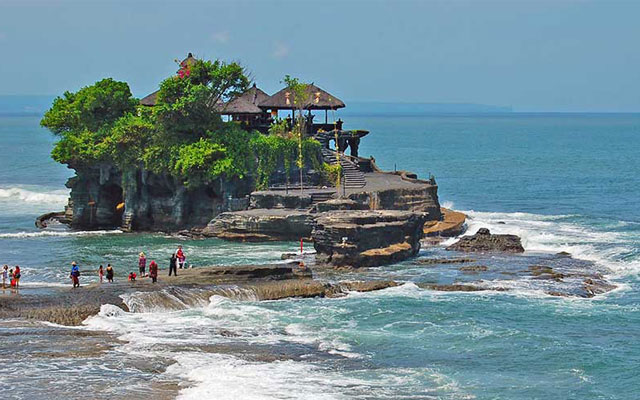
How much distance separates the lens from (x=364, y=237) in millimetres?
53438

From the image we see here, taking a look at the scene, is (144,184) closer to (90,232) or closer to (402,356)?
(90,232)

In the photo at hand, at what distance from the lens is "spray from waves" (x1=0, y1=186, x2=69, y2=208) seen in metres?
89.8

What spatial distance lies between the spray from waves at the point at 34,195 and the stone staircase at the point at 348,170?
2778 cm

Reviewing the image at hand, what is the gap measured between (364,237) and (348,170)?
17740 millimetres

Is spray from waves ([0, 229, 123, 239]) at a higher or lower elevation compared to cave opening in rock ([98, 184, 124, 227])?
lower

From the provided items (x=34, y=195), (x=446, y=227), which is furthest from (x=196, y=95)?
(x=34, y=195)

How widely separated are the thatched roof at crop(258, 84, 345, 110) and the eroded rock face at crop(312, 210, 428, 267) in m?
18.2

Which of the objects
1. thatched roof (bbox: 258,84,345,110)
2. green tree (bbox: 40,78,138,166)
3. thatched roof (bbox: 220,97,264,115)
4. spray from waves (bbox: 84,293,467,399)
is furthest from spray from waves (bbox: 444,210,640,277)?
green tree (bbox: 40,78,138,166)

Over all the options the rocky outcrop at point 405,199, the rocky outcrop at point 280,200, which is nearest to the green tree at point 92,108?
the rocky outcrop at point 280,200

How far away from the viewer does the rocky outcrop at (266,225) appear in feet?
203

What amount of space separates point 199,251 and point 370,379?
89.8 feet

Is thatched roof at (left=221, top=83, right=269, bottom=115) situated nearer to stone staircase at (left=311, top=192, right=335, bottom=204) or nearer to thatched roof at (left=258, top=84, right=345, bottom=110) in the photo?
thatched roof at (left=258, top=84, right=345, bottom=110)

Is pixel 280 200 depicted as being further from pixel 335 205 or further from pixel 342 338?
pixel 342 338

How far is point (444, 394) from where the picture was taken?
3250 centimetres
